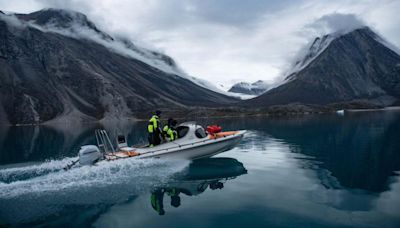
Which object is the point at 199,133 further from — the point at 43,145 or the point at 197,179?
the point at 43,145

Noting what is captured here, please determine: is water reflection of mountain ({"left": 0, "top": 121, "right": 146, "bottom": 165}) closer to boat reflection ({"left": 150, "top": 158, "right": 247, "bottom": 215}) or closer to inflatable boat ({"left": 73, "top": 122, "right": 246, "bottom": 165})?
inflatable boat ({"left": 73, "top": 122, "right": 246, "bottom": 165})

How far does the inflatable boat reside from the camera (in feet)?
71.8

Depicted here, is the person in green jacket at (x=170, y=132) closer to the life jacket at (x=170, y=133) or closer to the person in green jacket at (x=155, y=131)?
the life jacket at (x=170, y=133)

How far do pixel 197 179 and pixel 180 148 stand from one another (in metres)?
4.41

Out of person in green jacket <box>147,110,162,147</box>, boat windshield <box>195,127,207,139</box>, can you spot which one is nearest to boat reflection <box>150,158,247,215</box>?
boat windshield <box>195,127,207,139</box>

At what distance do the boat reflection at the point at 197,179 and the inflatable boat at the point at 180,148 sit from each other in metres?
0.94

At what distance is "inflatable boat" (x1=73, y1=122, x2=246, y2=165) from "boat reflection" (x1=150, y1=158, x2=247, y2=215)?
3.09 ft

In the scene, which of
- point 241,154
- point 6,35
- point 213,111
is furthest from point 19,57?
point 241,154

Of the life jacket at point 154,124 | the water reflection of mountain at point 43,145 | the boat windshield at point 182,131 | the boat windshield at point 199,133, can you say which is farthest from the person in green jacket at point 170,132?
the water reflection of mountain at point 43,145

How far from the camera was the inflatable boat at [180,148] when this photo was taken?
2188 centimetres

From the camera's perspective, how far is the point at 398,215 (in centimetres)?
1262

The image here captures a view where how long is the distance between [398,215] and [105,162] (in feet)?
51.5

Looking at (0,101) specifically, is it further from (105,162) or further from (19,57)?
(105,162)

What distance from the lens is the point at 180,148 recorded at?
23.4 meters
